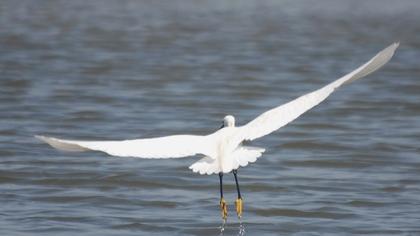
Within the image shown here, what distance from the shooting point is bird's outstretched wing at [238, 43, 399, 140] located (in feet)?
23.6

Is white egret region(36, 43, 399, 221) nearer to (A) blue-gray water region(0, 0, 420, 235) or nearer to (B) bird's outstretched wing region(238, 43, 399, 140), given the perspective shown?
(B) bird's outstretched wing region(238, 43, 399, 140)

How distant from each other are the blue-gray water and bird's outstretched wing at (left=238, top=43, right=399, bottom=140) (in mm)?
1411

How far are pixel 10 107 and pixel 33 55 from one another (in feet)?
17.9

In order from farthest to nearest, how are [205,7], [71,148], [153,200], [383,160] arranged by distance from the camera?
[205,7] → [383,160] → [153,200] → [71,148]

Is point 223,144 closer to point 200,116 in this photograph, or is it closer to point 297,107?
point 297,107

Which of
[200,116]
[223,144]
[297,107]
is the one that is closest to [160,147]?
[223,144]

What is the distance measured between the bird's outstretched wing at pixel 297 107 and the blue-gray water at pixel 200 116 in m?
1.41

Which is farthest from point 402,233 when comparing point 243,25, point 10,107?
point 243,25

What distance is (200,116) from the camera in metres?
14.2

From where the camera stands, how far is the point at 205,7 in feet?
98.3

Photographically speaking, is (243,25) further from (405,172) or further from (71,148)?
(71,148)

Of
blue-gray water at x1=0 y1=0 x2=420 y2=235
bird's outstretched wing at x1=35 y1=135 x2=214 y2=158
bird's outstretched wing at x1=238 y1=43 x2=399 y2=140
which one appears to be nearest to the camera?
bird's outstretched wing at x1=35 y1=135 x2=214 y2=158

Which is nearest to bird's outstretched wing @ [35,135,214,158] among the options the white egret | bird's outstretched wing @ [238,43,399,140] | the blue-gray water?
the white egret

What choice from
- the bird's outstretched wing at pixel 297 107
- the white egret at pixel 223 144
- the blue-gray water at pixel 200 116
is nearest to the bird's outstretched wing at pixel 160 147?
the white egret at pixel 223 144
